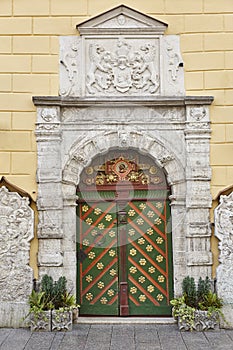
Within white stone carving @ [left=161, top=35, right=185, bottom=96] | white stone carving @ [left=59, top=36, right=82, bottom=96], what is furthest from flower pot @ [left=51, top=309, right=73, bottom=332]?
white stone carving @ [left=161, top=35, right=185, bottom=96]

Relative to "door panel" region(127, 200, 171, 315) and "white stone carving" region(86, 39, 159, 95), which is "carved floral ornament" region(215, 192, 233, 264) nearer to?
"door panel" region(127, 200, 171, 315)

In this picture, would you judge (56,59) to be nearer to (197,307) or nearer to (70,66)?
(70,66)

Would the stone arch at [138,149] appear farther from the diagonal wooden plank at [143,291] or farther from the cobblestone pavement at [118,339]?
the cobblestone pavement at [118,339]

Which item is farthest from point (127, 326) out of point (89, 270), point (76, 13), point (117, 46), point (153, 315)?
point (76, 13)

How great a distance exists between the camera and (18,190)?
709 centimetres

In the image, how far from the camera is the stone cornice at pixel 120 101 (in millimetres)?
7211

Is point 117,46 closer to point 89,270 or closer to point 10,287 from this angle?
point 89,270

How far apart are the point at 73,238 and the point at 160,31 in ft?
10.9

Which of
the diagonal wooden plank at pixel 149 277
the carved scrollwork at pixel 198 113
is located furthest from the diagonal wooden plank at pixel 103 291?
the carved scrollwork at pixel 198 113

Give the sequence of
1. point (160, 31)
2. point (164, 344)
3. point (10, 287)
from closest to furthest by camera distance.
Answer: point (164, 344) → point (10, 287) → point (160, 31)

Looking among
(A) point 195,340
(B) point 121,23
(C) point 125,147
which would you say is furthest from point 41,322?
(B) point 121,23

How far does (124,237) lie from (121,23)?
321 centimetres

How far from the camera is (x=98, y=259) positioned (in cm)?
736

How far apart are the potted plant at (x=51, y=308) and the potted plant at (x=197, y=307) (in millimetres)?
1451
